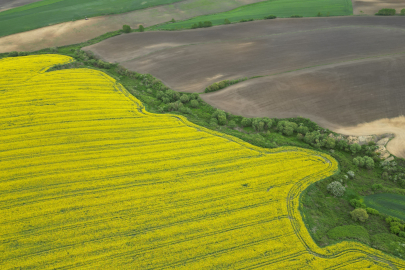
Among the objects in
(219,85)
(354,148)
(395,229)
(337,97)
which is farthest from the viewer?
(219,85)

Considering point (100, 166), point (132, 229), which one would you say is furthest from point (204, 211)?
point (100, 166)

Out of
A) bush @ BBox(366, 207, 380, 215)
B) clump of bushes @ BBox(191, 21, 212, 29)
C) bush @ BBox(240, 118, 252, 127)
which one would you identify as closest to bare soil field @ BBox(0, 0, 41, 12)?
clump of bushes @ BBox(191, 21, 212, 29)

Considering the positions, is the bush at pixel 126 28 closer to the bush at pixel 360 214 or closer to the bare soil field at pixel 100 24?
the bare soil field at pixel 100 24

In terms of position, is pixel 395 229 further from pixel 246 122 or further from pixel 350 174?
pixel 246 122

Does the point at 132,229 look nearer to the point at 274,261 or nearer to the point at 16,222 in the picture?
the point at 16,222

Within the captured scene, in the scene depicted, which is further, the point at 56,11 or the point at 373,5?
the point at 56,11

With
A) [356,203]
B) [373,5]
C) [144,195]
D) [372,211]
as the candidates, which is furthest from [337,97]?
[373,5]
